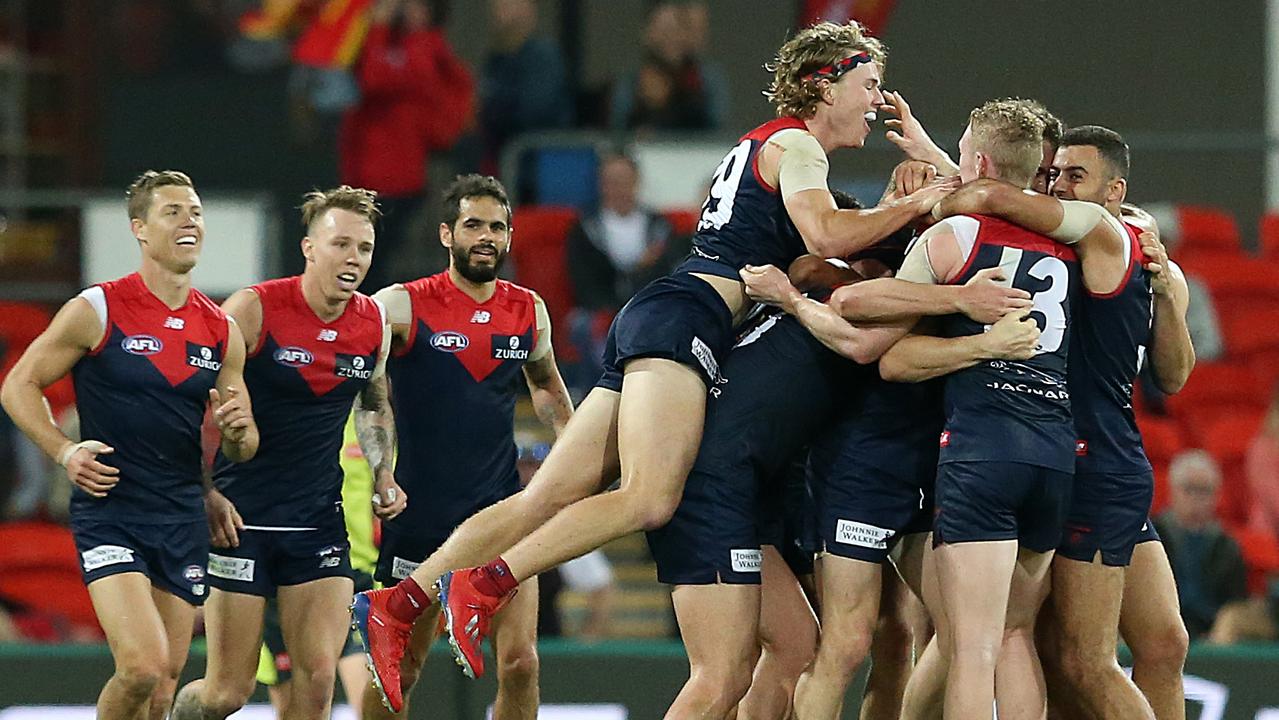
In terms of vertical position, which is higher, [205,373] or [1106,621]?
[205,373]

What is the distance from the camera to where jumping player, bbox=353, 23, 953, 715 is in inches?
271

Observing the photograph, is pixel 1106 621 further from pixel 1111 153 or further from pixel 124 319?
pixel 124 319

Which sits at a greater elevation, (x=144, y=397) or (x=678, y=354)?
(x=678, y=354)

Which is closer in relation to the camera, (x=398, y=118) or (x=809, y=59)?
(x=809, y=59)

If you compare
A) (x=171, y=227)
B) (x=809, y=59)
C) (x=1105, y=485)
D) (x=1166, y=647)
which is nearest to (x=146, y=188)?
(x=171, y=227)

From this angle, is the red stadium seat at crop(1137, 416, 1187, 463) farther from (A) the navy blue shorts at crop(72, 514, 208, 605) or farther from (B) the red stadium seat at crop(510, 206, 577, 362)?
(A) the navy blue shorts at crop(72, 514, 208, 605)

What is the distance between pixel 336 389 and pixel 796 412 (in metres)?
2.38

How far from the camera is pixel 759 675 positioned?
7.37 meters

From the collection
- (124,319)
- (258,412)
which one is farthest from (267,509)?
(124,319)

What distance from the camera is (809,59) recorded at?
7227 millimetres

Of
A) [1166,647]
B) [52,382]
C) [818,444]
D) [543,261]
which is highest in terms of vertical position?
[543,261]

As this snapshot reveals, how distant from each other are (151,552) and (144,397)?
635 mm

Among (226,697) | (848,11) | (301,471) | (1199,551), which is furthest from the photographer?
(848,11)

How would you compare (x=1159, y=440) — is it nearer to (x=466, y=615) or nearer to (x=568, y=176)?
(x=568, y=176)
